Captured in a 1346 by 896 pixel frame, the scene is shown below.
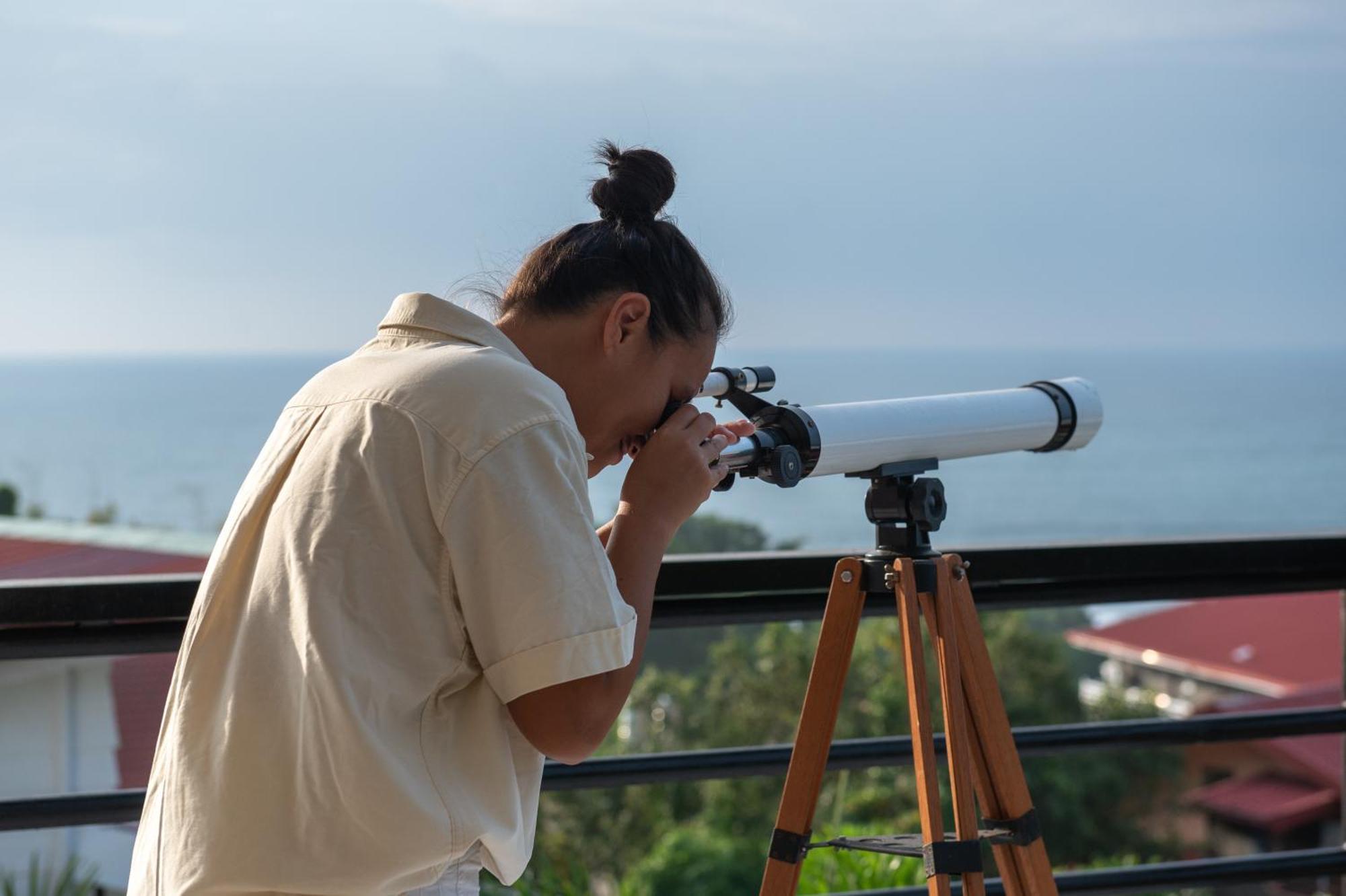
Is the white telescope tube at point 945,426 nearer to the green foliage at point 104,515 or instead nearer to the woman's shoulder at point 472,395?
the woman's shoulder at point 472,395

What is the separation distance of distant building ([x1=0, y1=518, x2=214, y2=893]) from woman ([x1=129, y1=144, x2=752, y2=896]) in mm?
408

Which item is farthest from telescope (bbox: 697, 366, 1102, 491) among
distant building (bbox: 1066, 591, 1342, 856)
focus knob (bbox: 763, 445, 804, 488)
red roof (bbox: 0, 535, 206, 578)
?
→ distant building (bbox: 1066, 591, 1342, 856)

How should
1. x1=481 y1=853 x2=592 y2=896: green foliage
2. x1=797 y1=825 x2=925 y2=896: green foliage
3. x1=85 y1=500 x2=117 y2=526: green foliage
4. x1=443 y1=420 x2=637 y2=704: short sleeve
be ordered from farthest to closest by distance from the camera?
x1=85 y1=500 x2=117 y2=526: green foliage < x1=797 y1=825 x2=925 y2=896: green foliage < x1=481 y1=853 x2=592 y2=896: green foliage < x1=443 y1=420 x2=637 y2=704: short sleeve

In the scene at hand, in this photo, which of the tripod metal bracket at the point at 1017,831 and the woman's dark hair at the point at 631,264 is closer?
the woman's dark hair at the point at 631,264

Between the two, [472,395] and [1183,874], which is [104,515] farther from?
[472,395]

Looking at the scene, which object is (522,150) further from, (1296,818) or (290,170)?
(290,170)

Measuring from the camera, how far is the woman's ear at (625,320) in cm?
111

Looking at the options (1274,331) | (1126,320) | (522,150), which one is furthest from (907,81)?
(522,150)

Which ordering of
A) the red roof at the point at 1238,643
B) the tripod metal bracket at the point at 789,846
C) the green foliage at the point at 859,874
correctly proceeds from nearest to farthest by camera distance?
the tripod metal bracket at the point at 789,846, the green foliage at the point at 859,874, the red roof at the point at 1238,643

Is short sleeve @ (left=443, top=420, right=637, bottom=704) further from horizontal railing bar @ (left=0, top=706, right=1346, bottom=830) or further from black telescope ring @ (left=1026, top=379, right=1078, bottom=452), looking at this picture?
black telescope ring @ (left=1026, top=379, right=1078, bottom=452)

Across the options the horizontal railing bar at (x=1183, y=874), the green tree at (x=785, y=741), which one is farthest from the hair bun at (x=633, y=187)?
the green tree at (x=785, y=741)

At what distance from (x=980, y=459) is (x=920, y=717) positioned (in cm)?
3268

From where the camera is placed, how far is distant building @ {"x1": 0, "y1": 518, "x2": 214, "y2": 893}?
6.91 ft

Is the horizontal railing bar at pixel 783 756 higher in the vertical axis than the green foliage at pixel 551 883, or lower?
higher
